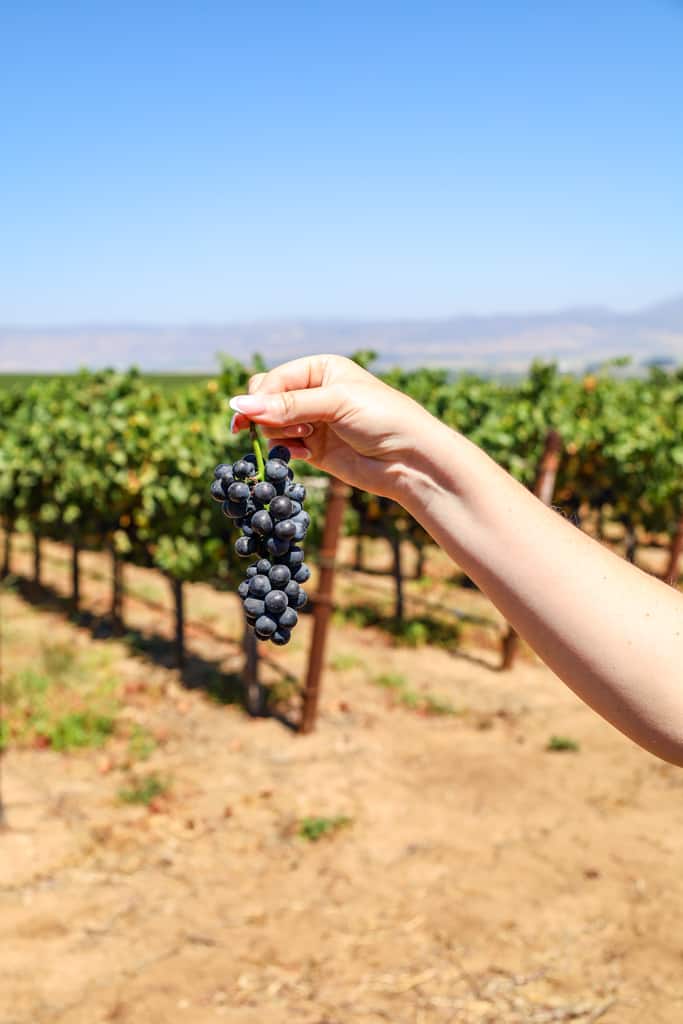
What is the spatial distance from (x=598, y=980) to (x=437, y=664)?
510cm

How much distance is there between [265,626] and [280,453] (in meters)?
0.39

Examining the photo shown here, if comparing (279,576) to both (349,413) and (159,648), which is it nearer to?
(349,413)

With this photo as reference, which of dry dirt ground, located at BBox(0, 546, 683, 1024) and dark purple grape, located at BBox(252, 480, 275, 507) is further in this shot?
dry dirt ground, located at BBox(0, 546, 683, 1024)

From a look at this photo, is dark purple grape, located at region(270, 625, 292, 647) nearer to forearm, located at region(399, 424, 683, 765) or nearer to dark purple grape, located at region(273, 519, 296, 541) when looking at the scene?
dark purple grape, located at region(273, 519, 296, 541)

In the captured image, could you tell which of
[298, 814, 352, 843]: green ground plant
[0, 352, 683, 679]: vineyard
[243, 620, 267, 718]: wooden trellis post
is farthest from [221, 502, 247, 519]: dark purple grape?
[243, 620, 267, 718]: wooden trellis post

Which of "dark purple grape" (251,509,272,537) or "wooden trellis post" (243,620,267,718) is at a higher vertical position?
"dark purple grape" (251,509,272,537)

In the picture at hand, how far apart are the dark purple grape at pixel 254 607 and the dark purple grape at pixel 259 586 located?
2 centimetres

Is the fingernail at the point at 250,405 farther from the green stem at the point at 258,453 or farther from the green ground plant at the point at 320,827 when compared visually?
the green ground plant at the point at 320,827

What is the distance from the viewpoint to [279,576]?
1.89m

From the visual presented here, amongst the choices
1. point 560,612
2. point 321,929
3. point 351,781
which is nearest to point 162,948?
point 321,929

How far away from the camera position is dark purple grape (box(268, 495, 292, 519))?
183 centimetres

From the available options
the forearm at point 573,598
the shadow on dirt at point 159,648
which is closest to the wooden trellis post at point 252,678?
the shadow on dirt at point 159,648

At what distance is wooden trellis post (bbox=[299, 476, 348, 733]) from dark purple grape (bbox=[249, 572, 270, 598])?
4.91 m

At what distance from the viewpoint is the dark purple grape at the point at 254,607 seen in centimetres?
189
